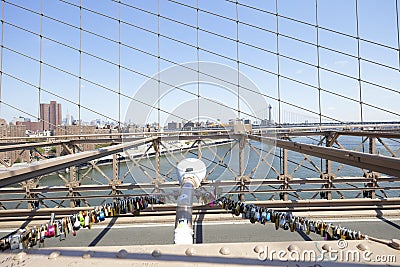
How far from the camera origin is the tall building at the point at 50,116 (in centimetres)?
876

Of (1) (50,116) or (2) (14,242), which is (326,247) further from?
(1) (50,116)

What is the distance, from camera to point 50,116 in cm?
1027

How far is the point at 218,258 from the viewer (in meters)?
1.21

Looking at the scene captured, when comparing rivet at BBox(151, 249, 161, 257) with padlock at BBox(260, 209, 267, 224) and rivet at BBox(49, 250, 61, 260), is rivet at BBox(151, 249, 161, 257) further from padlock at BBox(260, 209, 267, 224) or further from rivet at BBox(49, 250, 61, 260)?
padlock at BBox(260, 209, 267, 224)

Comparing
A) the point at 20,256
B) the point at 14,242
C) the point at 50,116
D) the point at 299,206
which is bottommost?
the point at 299,206

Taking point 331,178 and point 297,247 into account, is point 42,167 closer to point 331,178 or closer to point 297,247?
point 297,247

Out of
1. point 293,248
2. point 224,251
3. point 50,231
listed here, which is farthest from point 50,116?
point 293,248

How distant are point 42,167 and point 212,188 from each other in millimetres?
1920

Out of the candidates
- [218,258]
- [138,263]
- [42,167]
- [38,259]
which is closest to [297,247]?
[218,258]

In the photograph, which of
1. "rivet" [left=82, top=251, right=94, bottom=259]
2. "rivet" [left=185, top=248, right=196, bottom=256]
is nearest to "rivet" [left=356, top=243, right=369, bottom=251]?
"rivet" [left=185, top=248, right=196, bottom=256]

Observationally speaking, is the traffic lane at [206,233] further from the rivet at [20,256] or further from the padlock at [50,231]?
the rivet at [20,256]

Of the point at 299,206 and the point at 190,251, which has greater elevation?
the point at 190,251

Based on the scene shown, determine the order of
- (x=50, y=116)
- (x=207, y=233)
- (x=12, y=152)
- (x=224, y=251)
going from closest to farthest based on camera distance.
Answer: (x=224, y=251), (x=207, y=233), (x=12, y=152), (x=50, y=116)

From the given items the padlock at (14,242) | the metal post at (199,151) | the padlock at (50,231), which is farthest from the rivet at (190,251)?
the metal post at (199,151)
